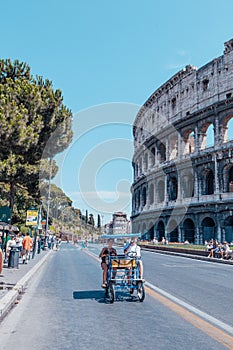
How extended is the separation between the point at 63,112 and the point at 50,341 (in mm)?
19327

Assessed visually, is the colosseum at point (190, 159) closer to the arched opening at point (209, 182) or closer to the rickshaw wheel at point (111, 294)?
the arched opening at point (209, 182)

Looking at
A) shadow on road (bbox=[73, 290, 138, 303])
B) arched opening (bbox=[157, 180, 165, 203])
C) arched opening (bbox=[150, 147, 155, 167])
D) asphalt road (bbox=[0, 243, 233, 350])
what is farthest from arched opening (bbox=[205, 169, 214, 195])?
shadow on road (bbox=[73, 290, 138, 303])

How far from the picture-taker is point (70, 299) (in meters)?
8.63

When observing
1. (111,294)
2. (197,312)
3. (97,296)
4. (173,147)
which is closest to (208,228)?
(173,147)

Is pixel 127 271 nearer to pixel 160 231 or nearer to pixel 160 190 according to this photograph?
pixel 160 231

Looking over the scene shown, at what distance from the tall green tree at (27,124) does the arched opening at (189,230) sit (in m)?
21.4

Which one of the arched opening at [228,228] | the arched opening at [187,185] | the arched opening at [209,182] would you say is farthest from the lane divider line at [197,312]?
the arched opening at [187,185]

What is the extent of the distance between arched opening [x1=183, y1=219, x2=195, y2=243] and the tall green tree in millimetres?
21423

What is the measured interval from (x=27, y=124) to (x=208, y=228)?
76.5ft

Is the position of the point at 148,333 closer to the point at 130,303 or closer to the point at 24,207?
the point at 130,303

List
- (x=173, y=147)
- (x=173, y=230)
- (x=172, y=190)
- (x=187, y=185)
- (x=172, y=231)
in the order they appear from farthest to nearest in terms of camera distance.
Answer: (x=173, y=147)
(x=172, y=190)
(x=172, y=231)
(x=173, y=230)
(x=187, y=185)

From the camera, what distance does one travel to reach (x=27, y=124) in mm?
21453

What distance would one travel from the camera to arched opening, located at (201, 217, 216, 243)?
36844 mm

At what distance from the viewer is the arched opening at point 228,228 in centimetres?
3453
